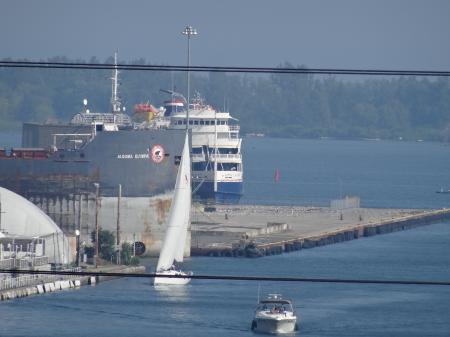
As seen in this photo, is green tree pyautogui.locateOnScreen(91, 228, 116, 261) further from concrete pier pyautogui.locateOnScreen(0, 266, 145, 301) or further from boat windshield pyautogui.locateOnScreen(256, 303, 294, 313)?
boat windshield pyautogui.locateOnScreen(256, 303, 294, 313)

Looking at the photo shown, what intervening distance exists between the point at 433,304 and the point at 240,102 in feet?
144

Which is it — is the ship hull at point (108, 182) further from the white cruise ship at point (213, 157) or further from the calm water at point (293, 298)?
the white cruise ship at point (213, 157)

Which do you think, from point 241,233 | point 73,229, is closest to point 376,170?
point 241,233

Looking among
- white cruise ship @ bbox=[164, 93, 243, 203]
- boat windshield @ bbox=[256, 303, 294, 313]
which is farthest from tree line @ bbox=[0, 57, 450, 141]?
boat windshield @ bbox=[256, 303, 294, 313]

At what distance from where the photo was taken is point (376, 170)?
176ft

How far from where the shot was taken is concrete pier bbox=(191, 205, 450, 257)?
22.2m

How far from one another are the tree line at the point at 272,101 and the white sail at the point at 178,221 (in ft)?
75.7

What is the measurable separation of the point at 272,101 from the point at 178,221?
1671 inches

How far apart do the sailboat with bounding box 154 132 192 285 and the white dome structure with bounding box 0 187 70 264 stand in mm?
1289

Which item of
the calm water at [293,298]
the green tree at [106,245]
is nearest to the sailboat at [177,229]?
the calm water at [293,298]

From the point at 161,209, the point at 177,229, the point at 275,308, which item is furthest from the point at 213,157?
the point at 275,308

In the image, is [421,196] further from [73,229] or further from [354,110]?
[354,110]

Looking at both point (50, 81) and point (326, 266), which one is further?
point (50, 81)

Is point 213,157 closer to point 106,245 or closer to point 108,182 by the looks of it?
point 108,182
